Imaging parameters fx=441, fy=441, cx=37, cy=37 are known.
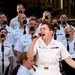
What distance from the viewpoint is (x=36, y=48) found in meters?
6.65

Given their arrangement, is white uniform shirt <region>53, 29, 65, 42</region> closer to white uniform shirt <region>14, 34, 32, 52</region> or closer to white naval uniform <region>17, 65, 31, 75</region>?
white uniform shirt <region>14, 34, 32, 52</region>

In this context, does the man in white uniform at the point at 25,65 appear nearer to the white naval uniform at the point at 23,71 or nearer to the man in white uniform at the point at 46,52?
the white naval uniform at the point at 23,71

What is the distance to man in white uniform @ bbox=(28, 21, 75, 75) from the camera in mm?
6586

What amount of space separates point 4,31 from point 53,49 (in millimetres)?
2579

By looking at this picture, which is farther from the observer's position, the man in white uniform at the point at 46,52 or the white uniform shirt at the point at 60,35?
the white uniform shirt at the point at 60,35

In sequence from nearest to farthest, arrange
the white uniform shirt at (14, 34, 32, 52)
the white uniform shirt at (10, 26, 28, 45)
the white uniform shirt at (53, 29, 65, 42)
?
the white uniform shirt at (14, 34, 32, 52)
the white uniform shirt at (10, 26, 28, 45)
the white uniform shirt at (53, 29, 65, 42)

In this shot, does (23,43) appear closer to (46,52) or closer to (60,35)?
(60,35)

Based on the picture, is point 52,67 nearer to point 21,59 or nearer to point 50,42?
point 50,42

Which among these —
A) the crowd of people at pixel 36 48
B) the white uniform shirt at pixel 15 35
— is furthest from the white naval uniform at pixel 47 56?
the white uniform shirt at pixel 15 35

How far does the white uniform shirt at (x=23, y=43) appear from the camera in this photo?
9233mm

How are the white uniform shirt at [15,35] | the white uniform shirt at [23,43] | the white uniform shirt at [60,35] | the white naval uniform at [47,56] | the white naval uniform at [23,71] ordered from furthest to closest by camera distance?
1. the white uniform shirt at [60,35]
2. the white uniform shirt at [15,35]
3. the white uniform shirt at [23,43]
4. the white naval uniform at [23,71]
5. the white naval uniform at [47,56]

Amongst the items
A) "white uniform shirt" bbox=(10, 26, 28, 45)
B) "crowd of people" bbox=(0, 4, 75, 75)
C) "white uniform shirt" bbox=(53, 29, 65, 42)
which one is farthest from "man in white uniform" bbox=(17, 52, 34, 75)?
"white uniform shirt" bbox=(53, 29, 65, 42)

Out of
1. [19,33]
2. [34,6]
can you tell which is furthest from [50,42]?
[34,6]

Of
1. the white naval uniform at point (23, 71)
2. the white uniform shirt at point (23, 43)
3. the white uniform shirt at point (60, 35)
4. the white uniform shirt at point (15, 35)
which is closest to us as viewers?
the white naval uniform at point (23, 71)
